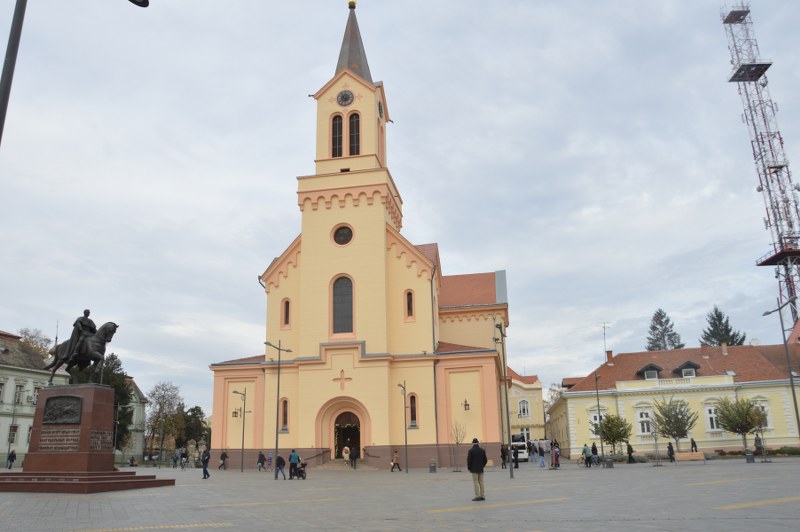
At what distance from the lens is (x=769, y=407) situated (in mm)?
48531

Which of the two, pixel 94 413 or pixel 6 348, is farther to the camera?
pixel 6 348

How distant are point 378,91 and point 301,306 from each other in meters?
16.7

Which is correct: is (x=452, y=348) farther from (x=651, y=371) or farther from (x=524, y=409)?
(x=524, y=409)

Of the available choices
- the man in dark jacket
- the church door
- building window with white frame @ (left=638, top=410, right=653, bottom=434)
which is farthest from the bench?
the man in dark jacket

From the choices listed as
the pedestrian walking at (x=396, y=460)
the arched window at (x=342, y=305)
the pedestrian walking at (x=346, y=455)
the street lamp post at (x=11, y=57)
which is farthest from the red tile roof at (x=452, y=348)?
the street lamp post at (x=11, y=57)

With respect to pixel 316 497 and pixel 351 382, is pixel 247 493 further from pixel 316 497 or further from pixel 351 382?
pixel 351 382

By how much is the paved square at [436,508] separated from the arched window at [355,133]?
1112 inches

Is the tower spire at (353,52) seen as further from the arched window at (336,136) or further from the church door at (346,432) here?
the church door at (346,432)

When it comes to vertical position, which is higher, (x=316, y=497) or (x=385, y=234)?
(x=385, y=234)

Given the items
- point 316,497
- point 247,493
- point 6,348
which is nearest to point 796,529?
point 316,497

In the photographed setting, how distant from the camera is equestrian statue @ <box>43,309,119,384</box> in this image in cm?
2277

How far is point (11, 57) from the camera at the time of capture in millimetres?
8398

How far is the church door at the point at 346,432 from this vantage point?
1598 inches

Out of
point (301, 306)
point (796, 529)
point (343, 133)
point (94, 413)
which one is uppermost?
point (343, 133)
